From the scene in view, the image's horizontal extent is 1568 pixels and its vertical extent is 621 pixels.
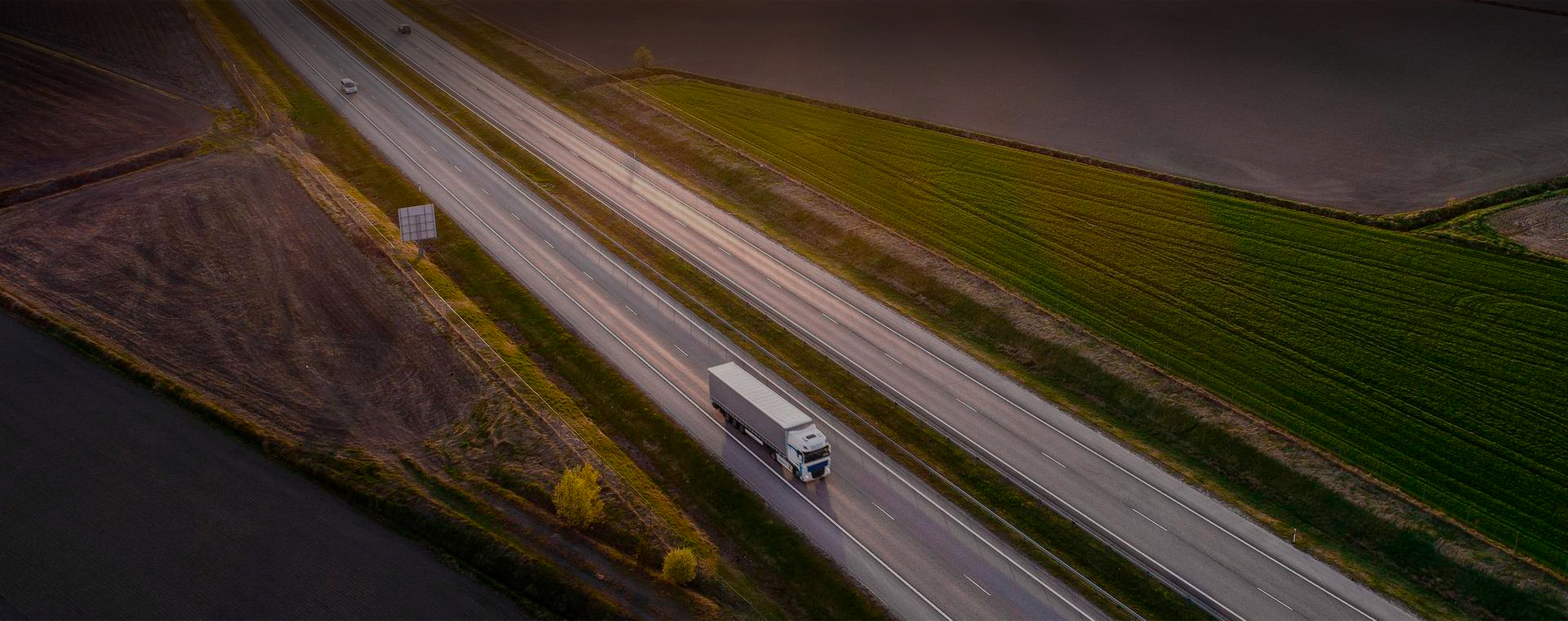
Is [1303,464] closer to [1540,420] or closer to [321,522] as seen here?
[1540,420]

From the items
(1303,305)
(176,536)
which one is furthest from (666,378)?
(1303,305)

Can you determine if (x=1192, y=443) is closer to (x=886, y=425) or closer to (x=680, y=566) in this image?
(x=886, y=425)

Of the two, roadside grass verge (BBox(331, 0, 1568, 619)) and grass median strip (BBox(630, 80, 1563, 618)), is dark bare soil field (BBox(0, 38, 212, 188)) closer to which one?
roadside grass verge (BBox(331, 0, 1568, 619))

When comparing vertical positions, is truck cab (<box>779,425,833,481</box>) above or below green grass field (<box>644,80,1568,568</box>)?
below

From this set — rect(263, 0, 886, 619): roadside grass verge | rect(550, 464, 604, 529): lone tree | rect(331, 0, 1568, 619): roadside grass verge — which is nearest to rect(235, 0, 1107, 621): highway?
rect(263, 0, 886, 619): roadside grass verge

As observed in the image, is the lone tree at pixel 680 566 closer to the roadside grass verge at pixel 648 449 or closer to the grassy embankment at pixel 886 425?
the roadside grass verge at pixel 648 449

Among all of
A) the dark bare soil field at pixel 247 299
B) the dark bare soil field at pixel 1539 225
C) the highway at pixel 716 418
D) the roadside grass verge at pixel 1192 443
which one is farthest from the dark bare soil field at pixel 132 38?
the dark bare soil field at pixel 1539 225

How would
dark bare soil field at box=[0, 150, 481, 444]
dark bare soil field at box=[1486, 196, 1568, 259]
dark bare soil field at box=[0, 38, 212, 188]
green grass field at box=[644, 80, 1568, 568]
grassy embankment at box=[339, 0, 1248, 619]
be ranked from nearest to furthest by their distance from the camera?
grassy embankment at box=[339, 0, 1248, 619] < green grass field at box=[644, 80, 1568, 568] < dark bare soil field at box=[0, 150, 481, 444] < dark bare soil field at box=[1486, 196, 1568, 259] < dark bare soil field at box=[0, 38, 212, 188]
